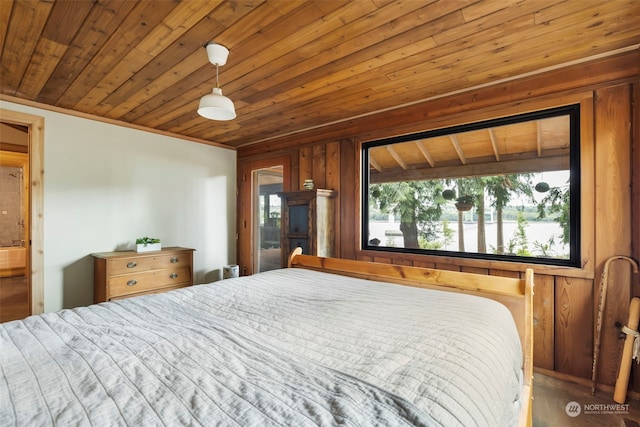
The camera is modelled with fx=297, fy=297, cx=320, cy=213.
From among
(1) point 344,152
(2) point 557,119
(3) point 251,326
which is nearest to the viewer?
(3) point 251,326

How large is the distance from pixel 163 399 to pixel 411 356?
720 millimetres

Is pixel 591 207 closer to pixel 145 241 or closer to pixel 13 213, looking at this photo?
pixel 145 241

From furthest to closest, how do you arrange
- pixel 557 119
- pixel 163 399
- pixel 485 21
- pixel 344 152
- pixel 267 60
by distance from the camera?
pixel 344 152, pixel 557 119, pixel 267 60, pixel 485 21, pixel 163 399

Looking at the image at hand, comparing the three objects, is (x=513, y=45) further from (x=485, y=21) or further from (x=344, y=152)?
(x=344, y=152)

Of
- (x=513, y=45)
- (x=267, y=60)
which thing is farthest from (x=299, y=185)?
(x=513, y=45)

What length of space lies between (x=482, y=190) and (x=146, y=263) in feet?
11.4

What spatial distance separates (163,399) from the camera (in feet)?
2.38

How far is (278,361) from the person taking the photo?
37.1 inches

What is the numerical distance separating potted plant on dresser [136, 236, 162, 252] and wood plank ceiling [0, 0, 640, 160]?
Result: 57.3 inches

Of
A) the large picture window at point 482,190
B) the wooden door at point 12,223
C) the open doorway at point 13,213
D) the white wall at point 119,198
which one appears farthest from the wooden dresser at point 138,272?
the wooden door at point 12,223

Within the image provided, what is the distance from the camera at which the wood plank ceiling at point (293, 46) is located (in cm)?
158

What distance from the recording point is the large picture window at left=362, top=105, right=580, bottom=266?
229cm

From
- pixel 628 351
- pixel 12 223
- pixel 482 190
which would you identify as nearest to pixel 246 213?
pixel 482 190

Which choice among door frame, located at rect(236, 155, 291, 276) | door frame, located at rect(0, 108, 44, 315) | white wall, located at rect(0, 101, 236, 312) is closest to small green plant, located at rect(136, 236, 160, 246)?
white wall, located at rect(0, 101, 236, 312)
